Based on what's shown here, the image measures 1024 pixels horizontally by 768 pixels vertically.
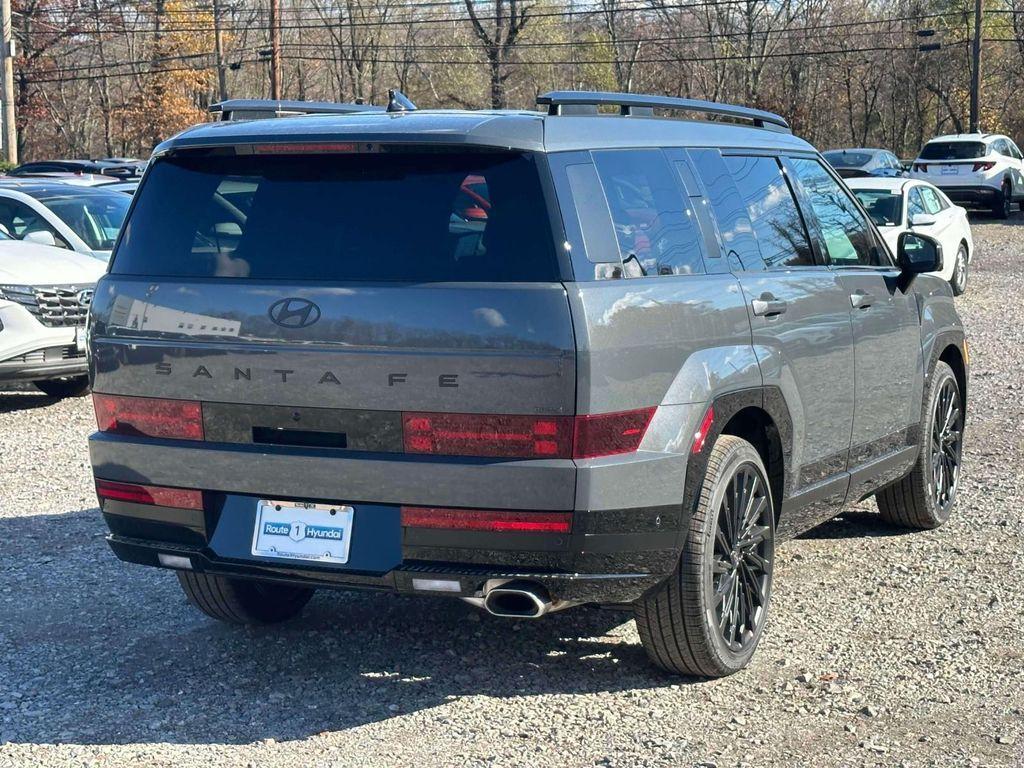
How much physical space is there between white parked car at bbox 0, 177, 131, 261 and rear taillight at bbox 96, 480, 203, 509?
8.52m

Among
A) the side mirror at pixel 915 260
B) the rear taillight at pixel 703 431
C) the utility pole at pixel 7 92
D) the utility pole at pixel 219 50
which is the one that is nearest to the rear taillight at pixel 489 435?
the rear taillight at pixel 703 431

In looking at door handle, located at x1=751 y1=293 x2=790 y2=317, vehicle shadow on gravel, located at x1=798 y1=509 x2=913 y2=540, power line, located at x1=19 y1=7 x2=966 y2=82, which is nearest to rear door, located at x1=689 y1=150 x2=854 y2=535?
door handle, located at x1=751 y1=293 x2=790 y2=317

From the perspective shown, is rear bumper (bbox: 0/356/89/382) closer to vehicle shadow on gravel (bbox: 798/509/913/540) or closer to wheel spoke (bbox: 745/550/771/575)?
vehicle shadow on gravel (bbox: 798/509/913/540)

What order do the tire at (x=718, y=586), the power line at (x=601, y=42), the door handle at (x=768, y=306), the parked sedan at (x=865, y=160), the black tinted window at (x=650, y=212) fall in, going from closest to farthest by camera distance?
the black tinted window at (x=650, y=212), the tire at (x=718, y=586), the door handle at (x=768, y=306), the parked sedan at (x=865, y=160), the power line at (x=601, y=42)

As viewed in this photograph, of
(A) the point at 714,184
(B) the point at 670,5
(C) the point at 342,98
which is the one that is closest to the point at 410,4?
(C) the point at 342,98

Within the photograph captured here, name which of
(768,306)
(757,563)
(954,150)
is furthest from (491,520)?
(954,150)

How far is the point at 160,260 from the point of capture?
15.3ft

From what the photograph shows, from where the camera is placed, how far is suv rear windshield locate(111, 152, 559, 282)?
4.22 metres

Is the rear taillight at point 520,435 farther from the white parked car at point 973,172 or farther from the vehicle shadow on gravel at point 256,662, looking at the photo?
the white parked car at point 973,172

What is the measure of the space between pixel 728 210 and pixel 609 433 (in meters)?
1.34

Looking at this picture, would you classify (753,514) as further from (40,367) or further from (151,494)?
(40,367)

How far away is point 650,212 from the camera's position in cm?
466

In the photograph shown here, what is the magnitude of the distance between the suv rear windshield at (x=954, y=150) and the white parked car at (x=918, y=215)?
1433 centimetres

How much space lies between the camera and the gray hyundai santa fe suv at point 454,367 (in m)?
4.16
